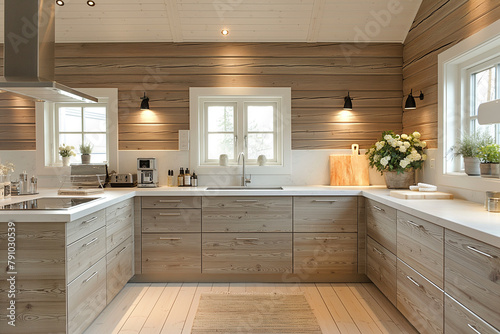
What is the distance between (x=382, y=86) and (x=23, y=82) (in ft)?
10.5

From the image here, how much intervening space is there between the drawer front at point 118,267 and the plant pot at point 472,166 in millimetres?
2645

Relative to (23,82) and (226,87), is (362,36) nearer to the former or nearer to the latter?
(226,87)

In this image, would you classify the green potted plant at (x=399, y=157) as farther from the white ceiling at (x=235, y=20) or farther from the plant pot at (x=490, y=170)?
the white ceiling at (x=235, y=20)

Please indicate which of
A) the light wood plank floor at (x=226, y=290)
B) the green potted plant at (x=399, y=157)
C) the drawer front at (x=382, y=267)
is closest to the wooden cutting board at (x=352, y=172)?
the green potted plant at (x=399, y=157)

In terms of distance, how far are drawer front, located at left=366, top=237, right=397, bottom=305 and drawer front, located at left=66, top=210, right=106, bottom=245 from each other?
6.73ft

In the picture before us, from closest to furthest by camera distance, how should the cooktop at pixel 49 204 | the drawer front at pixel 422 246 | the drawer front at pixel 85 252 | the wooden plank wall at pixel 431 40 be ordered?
the drawer front at pixel 422 246 < the drawer front at pixel 85 252 < the cooktop at pixel 49 204 < the wooden plank wall at pixel 431 40

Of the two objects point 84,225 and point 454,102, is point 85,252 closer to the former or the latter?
point 84,225

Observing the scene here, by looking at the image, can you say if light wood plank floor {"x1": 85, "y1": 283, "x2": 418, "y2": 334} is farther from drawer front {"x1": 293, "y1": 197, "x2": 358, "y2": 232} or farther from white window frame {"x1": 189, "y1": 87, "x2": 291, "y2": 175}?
white window frame {"x1": 189, "y1": 87, "x2": 291, "y2": 175}

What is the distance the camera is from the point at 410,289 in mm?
2561

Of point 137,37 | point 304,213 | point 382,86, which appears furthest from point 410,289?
point 137,37

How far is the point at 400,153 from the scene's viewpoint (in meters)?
3.69

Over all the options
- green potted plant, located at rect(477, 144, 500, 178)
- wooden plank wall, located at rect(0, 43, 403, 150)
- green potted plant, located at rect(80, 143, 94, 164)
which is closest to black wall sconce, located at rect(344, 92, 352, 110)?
wooden plank wall, located at rect(0, 43, 403, 150)

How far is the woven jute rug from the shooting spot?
2.67 meters

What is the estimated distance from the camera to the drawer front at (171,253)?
361cm
